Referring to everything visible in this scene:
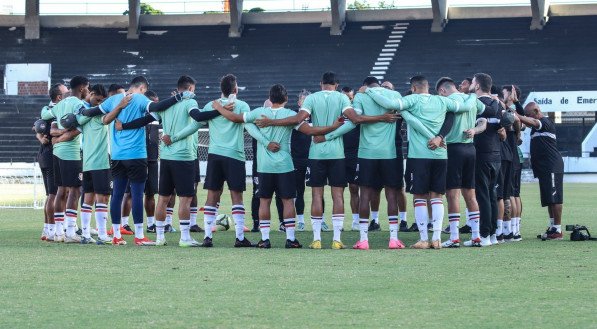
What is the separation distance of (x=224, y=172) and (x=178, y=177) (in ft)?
1.92

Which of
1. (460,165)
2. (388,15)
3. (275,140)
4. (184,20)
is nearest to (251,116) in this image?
(275,140)

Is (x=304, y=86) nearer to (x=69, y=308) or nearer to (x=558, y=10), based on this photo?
(x=558, y=10)

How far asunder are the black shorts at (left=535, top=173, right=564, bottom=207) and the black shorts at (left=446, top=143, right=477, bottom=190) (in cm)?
200

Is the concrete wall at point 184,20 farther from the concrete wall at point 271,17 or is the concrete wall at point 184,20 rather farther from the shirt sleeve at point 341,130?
the shirt sleeve at point 341,130

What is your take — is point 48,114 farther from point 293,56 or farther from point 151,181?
point 293,56

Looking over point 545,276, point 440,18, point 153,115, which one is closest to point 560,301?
point 545,276

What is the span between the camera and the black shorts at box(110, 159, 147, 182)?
13789 millimetres

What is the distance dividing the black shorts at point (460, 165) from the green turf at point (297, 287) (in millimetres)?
924

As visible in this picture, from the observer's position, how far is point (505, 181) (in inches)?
571

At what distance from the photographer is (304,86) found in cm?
4262

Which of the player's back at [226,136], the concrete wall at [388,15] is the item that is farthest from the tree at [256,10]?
the player's back at [226,136]

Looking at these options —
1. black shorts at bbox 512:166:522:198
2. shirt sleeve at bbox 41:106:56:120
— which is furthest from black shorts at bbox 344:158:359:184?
shirt sleeve at bbox 41:106:56:120

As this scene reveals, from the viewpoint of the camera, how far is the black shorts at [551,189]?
14953 mm

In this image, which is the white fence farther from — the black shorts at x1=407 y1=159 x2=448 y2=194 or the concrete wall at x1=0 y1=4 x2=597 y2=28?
the concrete wall at x1=0 y1=4 x2=597 y2=28
